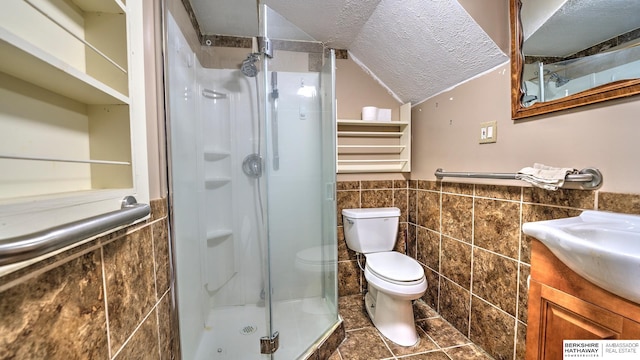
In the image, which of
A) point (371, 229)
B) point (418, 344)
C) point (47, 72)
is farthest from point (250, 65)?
point (418, 344)

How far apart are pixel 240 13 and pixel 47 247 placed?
1.64 meters

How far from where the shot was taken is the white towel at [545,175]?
0.97 m

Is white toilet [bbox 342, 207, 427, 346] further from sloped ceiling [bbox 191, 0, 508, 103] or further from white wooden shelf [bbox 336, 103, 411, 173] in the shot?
sloped ceiling [bbox 191, 0, 508, 103]

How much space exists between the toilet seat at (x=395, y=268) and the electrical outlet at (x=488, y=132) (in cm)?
88

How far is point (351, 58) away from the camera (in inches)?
79.1

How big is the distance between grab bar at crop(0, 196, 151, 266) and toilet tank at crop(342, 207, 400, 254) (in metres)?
1.50

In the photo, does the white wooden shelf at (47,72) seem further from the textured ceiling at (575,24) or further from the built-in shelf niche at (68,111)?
the textured ceiling at (575,24)

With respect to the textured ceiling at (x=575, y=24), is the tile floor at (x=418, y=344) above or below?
below

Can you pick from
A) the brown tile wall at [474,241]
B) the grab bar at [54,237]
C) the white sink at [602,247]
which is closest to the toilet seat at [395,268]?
the brown tile wall at [474,241]

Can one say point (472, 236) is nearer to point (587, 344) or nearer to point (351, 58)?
point (587, 344)

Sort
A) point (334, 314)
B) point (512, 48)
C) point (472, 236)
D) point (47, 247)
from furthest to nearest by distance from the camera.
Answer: point (334, 314), point (472, 236), point (512, 48), point (47, 247)

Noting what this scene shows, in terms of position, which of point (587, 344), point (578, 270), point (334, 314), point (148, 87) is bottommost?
point (334, 314)

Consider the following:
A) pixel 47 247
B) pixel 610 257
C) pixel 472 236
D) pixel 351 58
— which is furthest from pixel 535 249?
pixel 351 58

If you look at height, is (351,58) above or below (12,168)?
above
